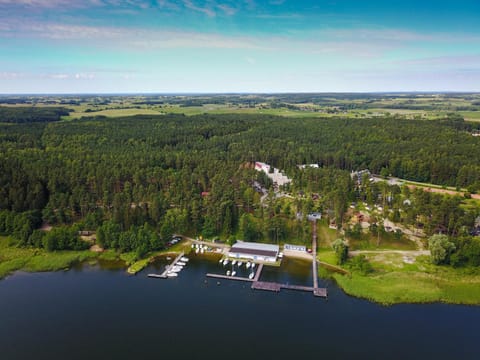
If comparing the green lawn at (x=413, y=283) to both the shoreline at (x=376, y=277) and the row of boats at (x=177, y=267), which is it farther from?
the row of boats at (x=177, y=267)

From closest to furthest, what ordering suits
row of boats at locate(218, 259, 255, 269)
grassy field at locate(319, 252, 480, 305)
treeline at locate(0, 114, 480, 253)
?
grassy field at locate(319, 252, 480, 305) < row of boats at locate(218, 259, 255, 269) < treeline at locate(0, 114, 480, 253)

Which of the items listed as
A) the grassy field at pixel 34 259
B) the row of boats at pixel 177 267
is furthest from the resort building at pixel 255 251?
the grassy field at pixel 34 259

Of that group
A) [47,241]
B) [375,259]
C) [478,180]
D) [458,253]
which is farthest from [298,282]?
[478,180]

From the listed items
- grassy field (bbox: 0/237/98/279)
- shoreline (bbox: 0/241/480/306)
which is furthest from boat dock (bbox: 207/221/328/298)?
grassy field (bbox: 0/237/98/279)

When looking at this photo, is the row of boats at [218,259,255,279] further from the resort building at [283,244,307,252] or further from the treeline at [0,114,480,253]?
the resort building at [283,244,307,252]

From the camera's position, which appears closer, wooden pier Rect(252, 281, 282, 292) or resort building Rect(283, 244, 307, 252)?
wooden pier Rect(252, 281, 282, 292)

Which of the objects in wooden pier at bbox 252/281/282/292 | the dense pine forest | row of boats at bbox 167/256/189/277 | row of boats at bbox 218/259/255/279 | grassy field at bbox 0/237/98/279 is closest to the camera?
wooden pier at bbox 252/281/282/292
